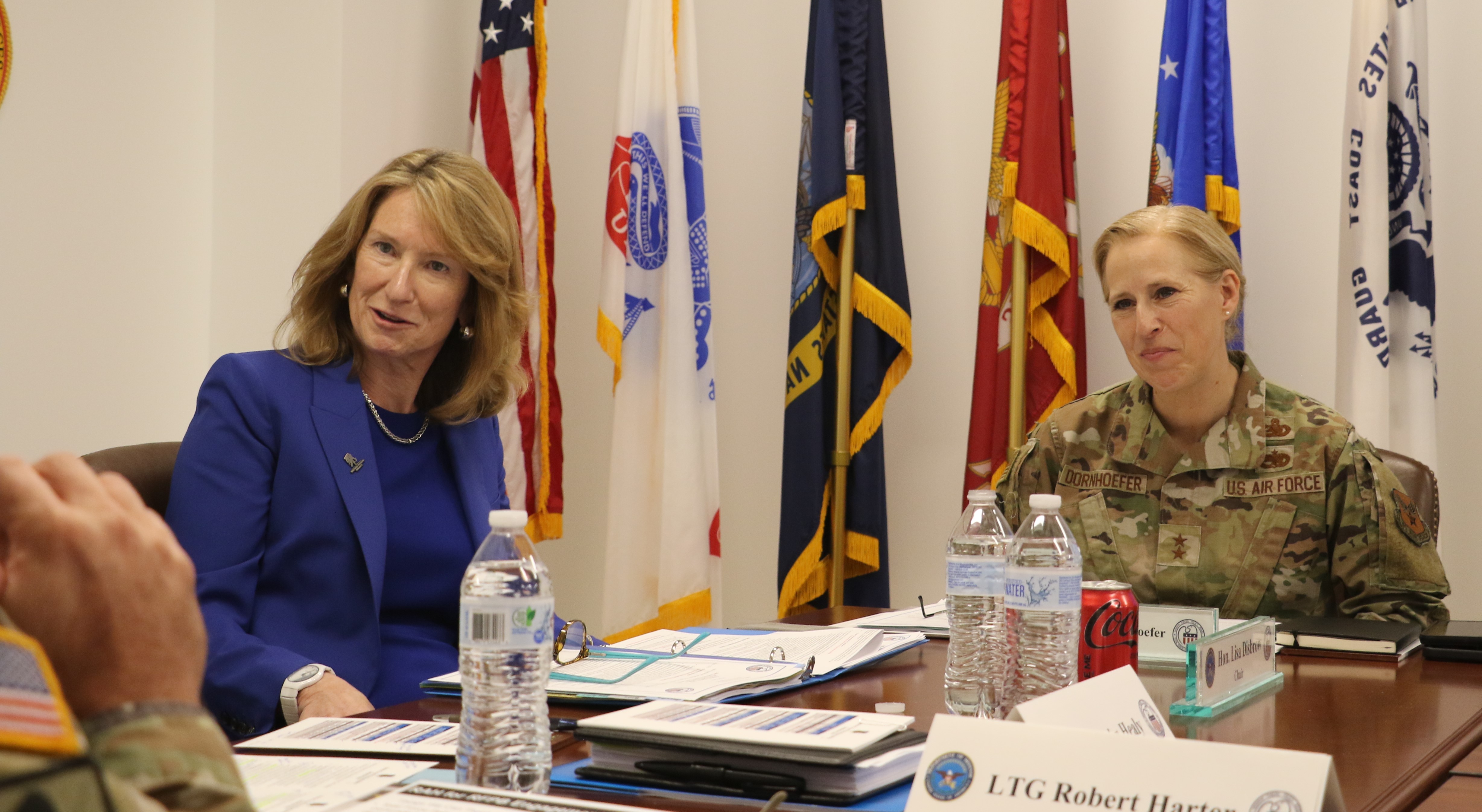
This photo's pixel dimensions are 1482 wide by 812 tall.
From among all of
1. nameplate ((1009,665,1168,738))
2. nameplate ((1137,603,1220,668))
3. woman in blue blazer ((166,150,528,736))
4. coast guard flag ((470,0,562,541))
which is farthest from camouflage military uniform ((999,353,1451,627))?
coast guard flag ((470,0,562,541))

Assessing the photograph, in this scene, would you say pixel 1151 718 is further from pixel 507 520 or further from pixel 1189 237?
pixel 1189 237

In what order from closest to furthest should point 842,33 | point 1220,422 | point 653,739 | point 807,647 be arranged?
point 653,739, point 807,647, point 1220,422, point 842,33

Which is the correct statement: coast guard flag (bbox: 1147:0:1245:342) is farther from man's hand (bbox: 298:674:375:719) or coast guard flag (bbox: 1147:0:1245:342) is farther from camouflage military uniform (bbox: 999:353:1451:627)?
man's hand (bbox: 298:674:375:719)

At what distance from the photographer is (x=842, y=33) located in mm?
3703

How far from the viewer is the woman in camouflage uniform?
213cm

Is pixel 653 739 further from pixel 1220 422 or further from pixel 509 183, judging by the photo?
A: pixel 509 183

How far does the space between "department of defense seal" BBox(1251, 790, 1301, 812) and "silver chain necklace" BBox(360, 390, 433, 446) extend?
5.05 feet

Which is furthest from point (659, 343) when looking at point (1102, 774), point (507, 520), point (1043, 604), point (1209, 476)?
point (1102, 774)

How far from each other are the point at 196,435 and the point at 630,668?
2.61ft

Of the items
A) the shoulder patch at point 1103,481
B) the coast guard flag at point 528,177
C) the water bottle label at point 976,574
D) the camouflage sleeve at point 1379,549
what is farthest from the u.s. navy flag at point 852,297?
the water bottle label at point 976,574

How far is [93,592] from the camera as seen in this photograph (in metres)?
0.60

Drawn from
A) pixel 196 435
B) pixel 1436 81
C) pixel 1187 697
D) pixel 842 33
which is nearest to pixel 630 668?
pixel 1187 697

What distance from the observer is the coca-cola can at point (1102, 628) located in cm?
135

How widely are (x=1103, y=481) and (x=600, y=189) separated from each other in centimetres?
251
